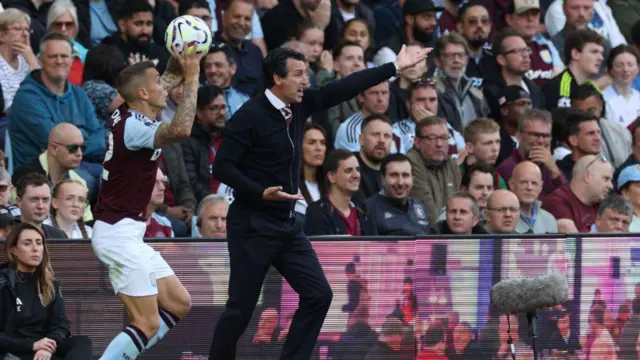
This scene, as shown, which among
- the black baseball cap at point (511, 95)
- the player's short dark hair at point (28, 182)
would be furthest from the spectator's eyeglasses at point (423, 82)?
the player's short dark hair at point (28, 182)

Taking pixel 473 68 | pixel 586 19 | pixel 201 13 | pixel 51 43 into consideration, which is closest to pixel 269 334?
pixel 51 43

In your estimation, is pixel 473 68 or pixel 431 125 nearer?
pixel 431 125

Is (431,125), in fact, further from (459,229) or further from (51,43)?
(51,43)

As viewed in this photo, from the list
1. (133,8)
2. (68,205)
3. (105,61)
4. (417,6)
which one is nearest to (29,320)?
(68,205)

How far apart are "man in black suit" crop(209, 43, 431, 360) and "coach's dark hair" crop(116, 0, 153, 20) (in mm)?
5259

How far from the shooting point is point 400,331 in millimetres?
11242

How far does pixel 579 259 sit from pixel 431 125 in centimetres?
336

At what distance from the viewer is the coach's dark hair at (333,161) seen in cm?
1338

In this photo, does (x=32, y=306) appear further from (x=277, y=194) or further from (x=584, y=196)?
(x=584, y=196)

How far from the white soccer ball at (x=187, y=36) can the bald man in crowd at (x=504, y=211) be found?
4.24 metres

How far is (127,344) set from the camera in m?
9.73

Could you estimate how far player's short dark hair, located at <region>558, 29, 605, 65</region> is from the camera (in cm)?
1706

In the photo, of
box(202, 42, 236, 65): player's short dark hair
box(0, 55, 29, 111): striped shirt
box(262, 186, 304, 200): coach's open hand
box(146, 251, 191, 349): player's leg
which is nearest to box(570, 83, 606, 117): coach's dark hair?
box(202, 42, 236, 65): player's short dark hair

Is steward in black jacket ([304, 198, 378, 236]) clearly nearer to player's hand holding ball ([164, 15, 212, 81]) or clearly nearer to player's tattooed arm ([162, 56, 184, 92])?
player's tattooed arm ([162, 56, 184, 92])
